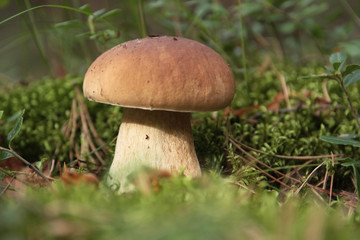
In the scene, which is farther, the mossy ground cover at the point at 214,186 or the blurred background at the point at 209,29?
the blurred background at the point at 209,29

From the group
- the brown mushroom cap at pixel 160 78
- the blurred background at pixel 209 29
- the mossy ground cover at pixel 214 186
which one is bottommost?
the mossy ground cover at pixel 214 186

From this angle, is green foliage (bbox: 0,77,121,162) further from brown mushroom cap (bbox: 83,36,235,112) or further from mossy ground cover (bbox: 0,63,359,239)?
brown mushroom cap (bbox: 83,36,235,112)

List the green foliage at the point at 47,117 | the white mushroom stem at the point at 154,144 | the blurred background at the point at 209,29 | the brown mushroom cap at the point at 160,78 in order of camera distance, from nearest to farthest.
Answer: the brown mushroom cap at the point at 160,78 → the white mushroom stem at the point at 154,144 → the green foliage at the point at 47,117 → the blurred background at the point at 209,29

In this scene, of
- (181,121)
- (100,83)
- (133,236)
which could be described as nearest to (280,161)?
(181,121)

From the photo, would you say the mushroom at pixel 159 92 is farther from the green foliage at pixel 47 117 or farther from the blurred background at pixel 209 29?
the blurred background at pixel 209 29

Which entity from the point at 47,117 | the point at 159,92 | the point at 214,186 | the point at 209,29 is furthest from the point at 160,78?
the point at 209,29

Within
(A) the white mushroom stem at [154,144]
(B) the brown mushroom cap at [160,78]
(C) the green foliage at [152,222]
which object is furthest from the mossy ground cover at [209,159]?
(B) the brown mushroom cap at [160,78]

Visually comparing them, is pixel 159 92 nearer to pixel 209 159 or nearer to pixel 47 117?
pixel 209 159
